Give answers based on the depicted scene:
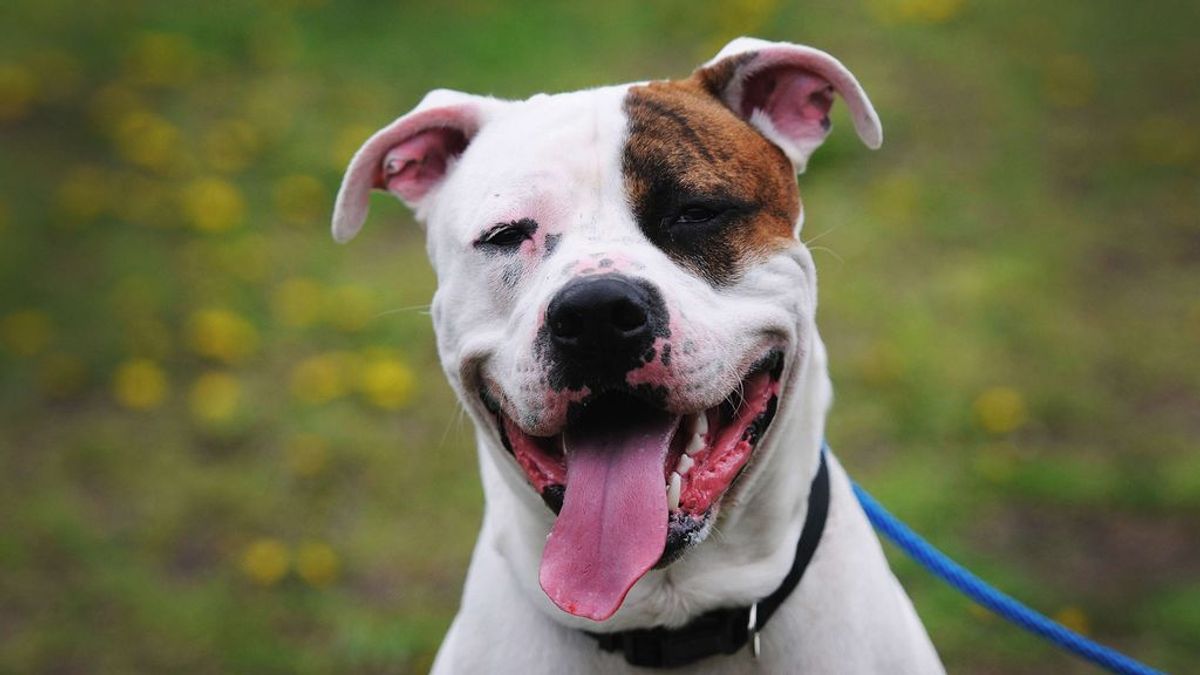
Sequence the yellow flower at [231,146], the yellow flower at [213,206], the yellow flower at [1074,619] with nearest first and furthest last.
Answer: the yellow flower at [1074,619]
the yellow flower at [213,206]
the yellow flower at [231,146]

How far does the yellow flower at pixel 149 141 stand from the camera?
896cm

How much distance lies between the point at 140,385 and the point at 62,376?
0.53 meters

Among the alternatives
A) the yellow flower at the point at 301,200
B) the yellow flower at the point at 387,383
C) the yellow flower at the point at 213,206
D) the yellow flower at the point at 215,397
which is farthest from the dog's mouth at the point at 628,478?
the yellow flower at the point at 213,206

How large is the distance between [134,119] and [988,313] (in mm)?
6011

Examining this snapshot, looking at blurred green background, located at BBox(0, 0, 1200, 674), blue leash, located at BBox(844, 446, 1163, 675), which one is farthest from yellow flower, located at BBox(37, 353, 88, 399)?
blue leash, located at BBox(844, 446, 1163, 675)

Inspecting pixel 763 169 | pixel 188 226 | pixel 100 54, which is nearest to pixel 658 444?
pixel 763 169

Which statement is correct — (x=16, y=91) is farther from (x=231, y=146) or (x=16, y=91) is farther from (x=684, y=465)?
(x=684, y=465)

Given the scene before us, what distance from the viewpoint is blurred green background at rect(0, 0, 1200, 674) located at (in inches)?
214

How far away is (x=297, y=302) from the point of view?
25.0ft

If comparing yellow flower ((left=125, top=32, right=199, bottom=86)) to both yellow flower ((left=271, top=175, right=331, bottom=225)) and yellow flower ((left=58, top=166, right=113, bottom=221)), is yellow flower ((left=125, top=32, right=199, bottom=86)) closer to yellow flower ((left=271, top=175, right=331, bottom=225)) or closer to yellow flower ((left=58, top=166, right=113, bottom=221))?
yellow flower ((left=58, top=166, right=113, bottom=221))

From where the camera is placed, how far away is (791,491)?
3.07 meters

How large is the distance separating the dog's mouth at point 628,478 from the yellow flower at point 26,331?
5.41 meters

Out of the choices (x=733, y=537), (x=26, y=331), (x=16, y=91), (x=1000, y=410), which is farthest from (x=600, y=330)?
(x=16, y=91)

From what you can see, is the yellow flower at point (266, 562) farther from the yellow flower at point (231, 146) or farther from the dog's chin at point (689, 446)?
the yellow flower at point (231, 146)
